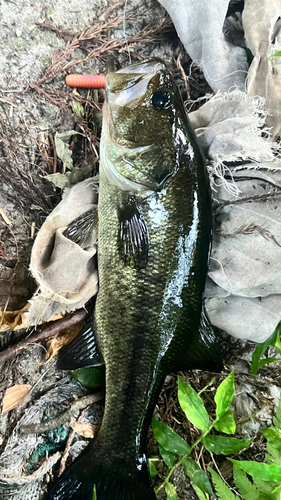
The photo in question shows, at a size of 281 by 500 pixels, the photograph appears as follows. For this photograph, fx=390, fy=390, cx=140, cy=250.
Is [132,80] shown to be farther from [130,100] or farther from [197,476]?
[197,476]

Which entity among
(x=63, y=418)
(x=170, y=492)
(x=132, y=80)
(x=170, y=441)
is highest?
(x=132, y=80)

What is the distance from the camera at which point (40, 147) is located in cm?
156

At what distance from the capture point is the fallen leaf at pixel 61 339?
1.57 metres

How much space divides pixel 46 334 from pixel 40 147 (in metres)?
0.74

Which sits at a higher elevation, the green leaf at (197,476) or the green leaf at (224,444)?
the green leaf at (224,444)

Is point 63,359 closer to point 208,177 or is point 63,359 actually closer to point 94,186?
point 94,186

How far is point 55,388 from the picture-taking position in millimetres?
1605

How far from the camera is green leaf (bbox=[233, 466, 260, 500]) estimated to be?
137 cm

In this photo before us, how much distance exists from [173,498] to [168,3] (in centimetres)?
194

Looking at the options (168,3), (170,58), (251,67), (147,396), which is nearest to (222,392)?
(147,396)

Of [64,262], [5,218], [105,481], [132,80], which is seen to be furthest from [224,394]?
[132,80]

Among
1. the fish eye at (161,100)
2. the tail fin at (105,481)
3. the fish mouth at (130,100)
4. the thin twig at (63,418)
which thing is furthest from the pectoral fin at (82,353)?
the fish eye at (161,100)

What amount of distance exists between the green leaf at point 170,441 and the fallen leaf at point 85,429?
257mm

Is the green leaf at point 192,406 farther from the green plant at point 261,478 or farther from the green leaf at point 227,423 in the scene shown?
the green plant at point 261,478
